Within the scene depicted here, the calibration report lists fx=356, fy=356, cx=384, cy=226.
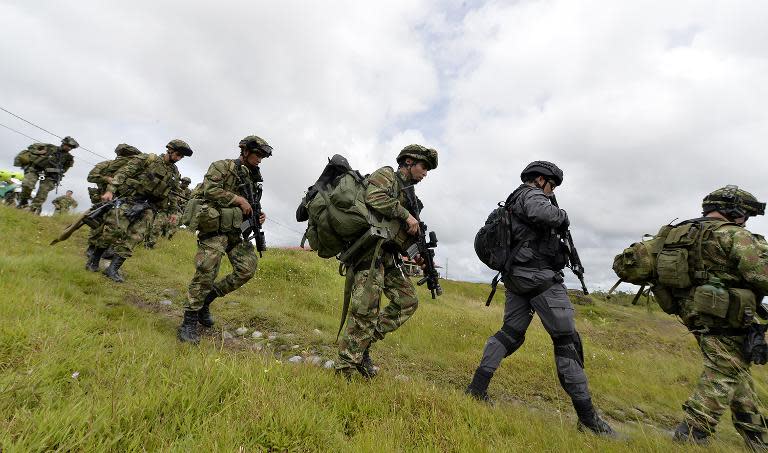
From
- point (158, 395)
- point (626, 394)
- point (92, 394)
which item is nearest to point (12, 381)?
point (92, 394)

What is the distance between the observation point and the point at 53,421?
190 cm

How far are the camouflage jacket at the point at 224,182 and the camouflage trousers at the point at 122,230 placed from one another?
11.4 feet

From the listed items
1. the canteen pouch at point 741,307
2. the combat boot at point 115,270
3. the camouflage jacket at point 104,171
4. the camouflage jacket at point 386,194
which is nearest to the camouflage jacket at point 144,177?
the combat boot at point 115,270

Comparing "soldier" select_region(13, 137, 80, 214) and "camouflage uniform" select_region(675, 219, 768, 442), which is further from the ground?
"soldier" select_region(13, 137, 80, 214)

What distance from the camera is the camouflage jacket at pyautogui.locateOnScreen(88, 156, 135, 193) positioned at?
9.27 m

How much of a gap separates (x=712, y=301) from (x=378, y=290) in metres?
3.45

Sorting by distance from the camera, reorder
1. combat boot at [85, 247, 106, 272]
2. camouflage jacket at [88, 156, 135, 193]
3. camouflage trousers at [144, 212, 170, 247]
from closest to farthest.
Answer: combat boot at [85, 247, 106, 272] < camouflage jacket at [88, 156, 135, 193] < camouflage trousers at [144, 212, 170, 247]

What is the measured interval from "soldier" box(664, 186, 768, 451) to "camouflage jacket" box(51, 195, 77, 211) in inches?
1090

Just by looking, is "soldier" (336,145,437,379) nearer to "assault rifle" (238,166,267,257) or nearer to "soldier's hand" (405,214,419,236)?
"soldier's hand" (405,214,419,236)

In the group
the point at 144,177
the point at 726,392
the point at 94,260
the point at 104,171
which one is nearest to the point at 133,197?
the point at 144,177

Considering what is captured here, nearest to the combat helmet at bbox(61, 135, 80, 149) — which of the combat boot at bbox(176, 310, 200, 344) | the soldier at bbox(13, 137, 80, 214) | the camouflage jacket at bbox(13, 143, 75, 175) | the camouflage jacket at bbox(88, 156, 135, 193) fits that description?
the soldier at bbox(13, 137, 80, 214)

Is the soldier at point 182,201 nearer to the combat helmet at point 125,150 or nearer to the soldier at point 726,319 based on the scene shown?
the combat helmet at point 125,150

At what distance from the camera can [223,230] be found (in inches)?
212

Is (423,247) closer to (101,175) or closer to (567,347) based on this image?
(567,347)
